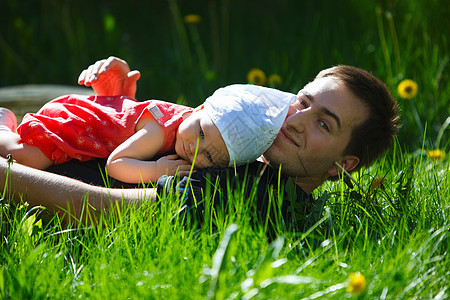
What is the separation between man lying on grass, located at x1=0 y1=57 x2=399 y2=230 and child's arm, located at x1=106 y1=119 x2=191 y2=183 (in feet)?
0.31

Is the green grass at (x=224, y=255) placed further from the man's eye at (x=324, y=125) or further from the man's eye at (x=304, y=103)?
the man's eye at (x=304, y=103)

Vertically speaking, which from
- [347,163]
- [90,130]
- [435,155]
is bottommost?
[435,155]

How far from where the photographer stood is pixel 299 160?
2.07 meters

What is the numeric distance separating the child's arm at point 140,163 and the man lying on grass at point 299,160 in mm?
96

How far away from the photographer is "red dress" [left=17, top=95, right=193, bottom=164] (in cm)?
212

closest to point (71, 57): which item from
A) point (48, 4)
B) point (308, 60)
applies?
point (48, 4)

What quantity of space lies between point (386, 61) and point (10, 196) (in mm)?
2656

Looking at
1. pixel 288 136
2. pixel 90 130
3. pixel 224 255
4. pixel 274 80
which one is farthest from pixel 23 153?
pixel 274 80

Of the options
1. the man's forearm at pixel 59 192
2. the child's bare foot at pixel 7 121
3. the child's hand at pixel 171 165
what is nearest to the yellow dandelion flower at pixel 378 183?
the child's hand at pixel 171 165

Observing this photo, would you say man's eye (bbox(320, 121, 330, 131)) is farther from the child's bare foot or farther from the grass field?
the child's bare foot

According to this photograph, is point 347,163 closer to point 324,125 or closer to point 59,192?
point 324,125

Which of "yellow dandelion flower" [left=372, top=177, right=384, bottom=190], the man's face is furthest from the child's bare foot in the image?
"yellow dandelion flower" [left=372, top=177, right=384, bottom=190]

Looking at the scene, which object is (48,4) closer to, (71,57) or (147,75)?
(71,57)

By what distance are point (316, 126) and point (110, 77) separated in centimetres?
98
